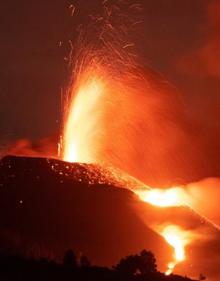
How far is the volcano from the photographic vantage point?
283 feet

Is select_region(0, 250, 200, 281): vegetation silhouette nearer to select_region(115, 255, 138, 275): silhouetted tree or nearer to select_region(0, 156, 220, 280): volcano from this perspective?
select_region(115, 255, 138, 275): silhouetted tree

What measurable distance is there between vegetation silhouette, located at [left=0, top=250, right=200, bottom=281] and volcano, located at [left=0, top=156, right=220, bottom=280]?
16753mm

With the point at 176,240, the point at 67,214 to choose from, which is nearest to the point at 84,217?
the point at 67,214

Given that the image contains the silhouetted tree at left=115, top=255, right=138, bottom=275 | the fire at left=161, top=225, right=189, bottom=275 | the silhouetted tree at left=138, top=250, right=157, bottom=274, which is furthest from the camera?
the fire at left=161, top=225, right=189, bottom=275

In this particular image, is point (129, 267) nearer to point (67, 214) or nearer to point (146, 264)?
point (146, 264)

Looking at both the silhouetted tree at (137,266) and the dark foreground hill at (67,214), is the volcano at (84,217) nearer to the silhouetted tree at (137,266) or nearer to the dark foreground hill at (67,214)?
the dark foreground hill at (67,214)

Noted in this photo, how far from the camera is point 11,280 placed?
5422cm

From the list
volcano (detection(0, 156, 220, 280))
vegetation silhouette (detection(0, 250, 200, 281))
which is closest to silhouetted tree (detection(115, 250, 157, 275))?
vegetation silhouette (detection(0, 250, 200, 281))

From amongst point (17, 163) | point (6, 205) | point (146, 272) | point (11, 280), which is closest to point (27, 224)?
point (6, 205)

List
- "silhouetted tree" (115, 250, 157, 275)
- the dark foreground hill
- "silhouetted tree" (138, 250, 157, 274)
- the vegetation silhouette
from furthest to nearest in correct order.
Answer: the dark foreground hill → "silhouetted tree" (138, 250, 157, 274) → "silhouetted tree" (115, 250, 157, 275) → the vegetation silhouette

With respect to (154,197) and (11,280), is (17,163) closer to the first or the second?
(154,197)

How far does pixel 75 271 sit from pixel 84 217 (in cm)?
3535

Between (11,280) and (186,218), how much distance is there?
160 ft

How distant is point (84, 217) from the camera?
95.7 meters
